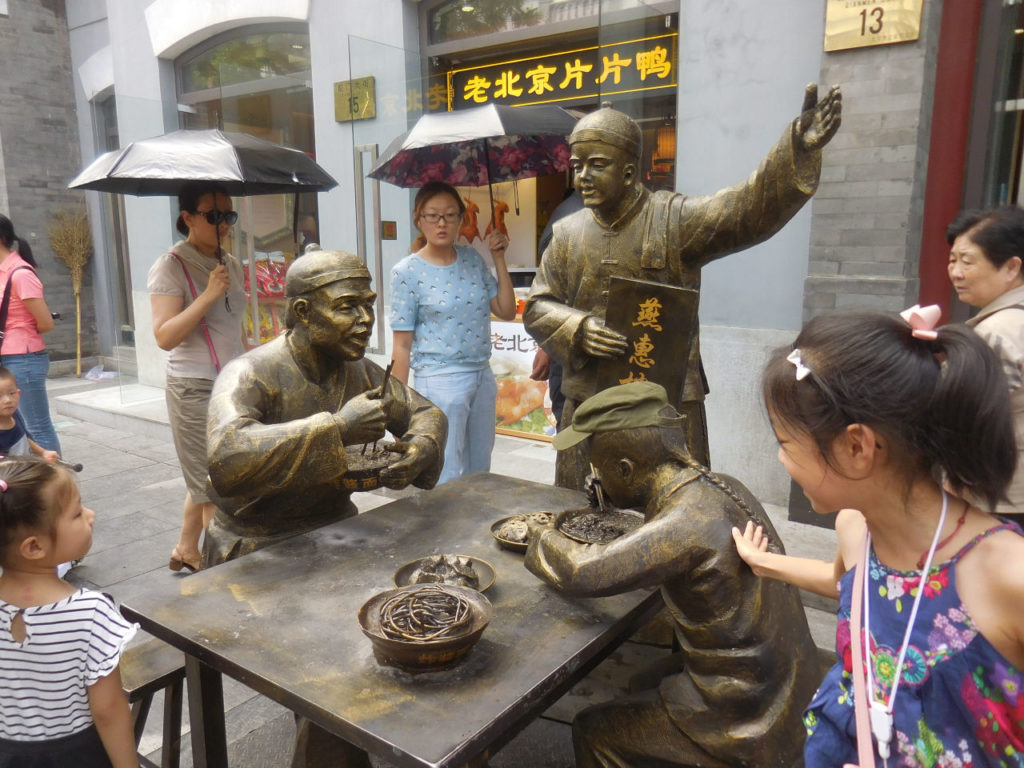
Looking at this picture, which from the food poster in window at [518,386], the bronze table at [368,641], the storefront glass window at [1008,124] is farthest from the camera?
the food poster in window at [518,386]

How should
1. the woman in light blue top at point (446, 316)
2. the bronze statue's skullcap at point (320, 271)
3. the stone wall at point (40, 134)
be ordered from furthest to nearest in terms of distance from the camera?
the stone wall at point (40, 134) → the woman in light blue top at point (446, 316) → the bronze statue's skullcap at point (320, 271)

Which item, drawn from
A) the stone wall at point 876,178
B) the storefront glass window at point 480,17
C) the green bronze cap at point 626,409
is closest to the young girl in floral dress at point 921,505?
the green bronze cap at point 626,409

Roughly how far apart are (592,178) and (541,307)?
1.89 feet

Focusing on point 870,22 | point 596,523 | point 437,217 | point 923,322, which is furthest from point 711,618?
point 870,22

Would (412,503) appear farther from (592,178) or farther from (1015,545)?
(1015,545)

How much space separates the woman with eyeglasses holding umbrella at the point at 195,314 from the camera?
357 centimetres

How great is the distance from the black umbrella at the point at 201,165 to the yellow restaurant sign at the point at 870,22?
9.32 feet

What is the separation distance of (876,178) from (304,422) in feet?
10.8

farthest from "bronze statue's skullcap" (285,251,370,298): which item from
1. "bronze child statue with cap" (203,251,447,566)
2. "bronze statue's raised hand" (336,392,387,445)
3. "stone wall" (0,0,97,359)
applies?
"stone wall" (0,0,97,359)

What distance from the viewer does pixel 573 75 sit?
19.6ft

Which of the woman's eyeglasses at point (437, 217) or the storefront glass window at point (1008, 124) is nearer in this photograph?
the woman's eyeglasses at point (437, 217)

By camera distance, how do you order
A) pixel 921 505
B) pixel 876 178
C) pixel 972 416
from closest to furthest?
pixel 972 416 < pixel 921 505 < pixel 876 178

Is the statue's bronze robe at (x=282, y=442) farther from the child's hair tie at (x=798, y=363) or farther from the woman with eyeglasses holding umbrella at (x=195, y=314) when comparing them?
the child's hair tie at (x=798, y=363)

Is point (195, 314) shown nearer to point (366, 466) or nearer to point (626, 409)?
point (366, 466)
